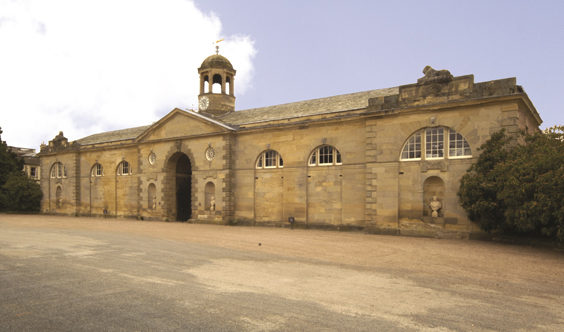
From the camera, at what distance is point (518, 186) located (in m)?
13.8

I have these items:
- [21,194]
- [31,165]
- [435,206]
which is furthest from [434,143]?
[31,165]

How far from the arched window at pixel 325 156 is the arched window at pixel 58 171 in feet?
103

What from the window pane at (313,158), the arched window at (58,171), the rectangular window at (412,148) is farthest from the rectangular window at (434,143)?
the arched window at (58,171)

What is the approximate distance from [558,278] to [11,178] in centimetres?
5136

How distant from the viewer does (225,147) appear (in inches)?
1061

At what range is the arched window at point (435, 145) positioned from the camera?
18312 mm

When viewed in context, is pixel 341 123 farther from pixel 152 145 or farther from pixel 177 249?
pixel 152 145

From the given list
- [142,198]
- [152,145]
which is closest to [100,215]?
[142,198]

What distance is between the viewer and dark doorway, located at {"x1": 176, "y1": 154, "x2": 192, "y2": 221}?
32281mm

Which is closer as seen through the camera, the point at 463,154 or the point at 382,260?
the point at 382,260

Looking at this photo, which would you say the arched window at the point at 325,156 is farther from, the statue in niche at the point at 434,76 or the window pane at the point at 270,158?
the statue in niche at the point at 434,76

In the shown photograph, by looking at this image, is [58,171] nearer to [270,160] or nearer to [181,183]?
[181,183]

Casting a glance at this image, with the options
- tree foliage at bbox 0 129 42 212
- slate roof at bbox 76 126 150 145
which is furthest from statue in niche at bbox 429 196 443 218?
tree foliage at bbox 0 129 42 212

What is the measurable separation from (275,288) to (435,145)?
46.6ft
